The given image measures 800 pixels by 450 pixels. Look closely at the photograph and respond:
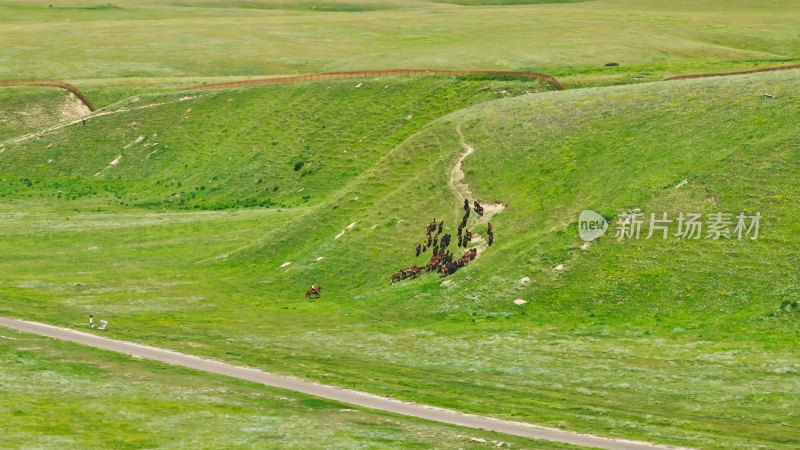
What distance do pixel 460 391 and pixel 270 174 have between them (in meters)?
74.7

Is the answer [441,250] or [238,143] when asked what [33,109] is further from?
[441,250]

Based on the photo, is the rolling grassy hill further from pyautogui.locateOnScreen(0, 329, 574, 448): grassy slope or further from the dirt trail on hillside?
pyautogui.locateOnScreen(0, 329, 574, 448): grassy slope

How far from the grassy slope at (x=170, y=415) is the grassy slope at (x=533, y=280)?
4421 mm

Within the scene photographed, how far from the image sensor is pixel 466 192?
289 feet

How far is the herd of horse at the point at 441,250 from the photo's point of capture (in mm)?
77938

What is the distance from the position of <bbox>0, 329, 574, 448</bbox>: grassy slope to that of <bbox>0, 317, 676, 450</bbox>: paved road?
108 cm

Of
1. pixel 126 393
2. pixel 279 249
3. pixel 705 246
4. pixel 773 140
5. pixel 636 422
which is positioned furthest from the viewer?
pixel 279 249

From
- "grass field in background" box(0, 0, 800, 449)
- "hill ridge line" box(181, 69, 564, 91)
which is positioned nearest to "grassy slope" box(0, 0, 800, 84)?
"hill ridge line" box(181, 69, 564, 91)

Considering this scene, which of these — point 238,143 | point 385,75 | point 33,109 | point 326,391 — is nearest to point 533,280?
point 326,391

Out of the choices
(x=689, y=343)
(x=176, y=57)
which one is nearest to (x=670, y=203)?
(x=689, y=343)

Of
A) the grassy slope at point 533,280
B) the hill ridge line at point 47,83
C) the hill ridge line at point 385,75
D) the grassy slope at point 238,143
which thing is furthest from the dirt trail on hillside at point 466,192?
the hill ridge line at point 47,83

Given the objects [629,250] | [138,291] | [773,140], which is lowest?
[138,291]

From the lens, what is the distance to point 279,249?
9062cm

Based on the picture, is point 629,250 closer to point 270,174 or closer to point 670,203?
point 670,203
